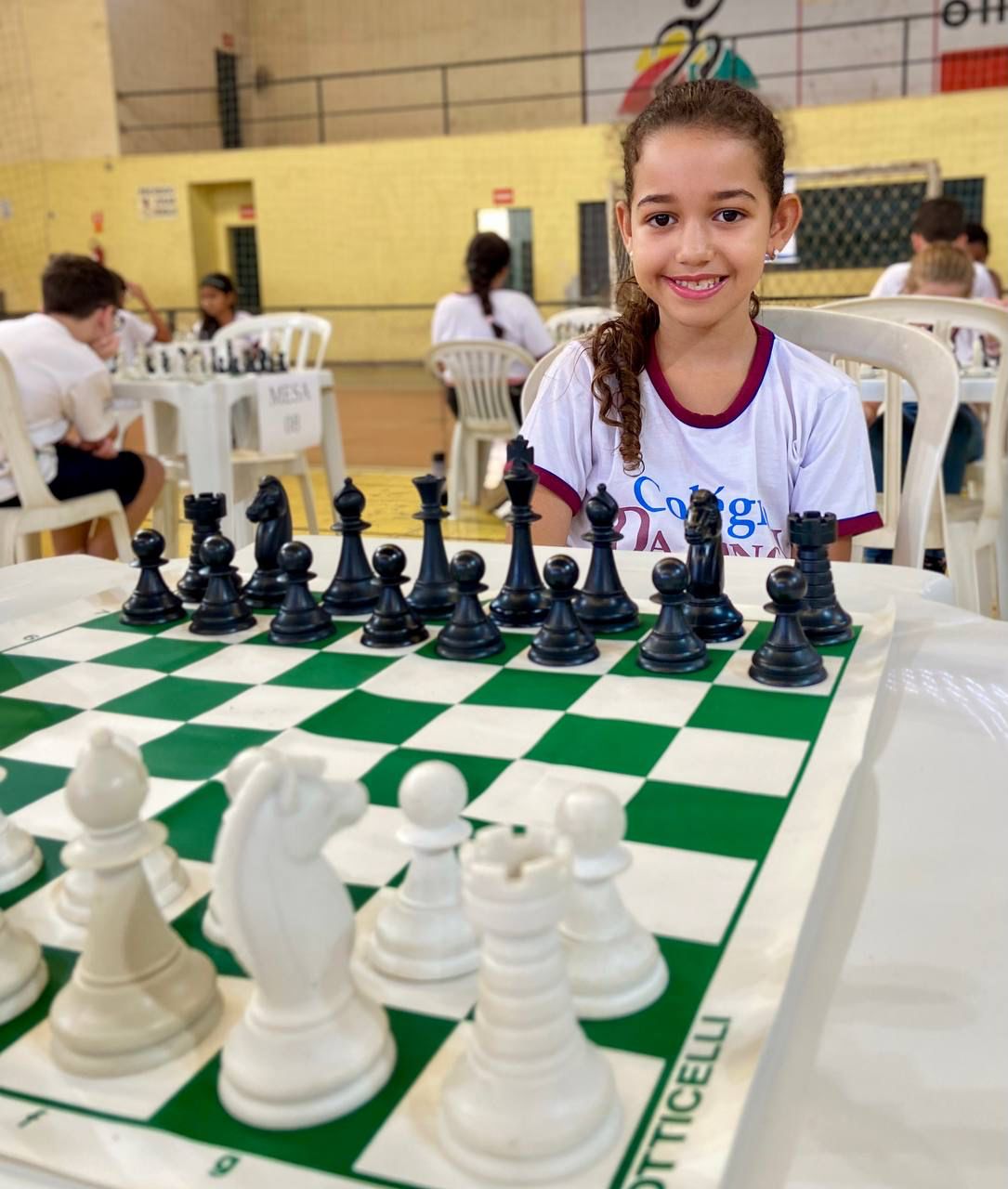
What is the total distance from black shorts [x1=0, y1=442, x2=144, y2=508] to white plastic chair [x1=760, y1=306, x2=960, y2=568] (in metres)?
2.22

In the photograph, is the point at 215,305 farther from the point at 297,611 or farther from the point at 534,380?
the point at 297,611

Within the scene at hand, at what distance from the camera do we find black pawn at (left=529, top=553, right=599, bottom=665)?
36.8 inches

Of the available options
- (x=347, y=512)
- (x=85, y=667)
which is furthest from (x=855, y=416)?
(x=85, y=667)

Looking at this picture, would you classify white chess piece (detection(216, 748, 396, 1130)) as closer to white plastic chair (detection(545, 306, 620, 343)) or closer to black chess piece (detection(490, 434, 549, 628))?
black chess piece (detection(490, 434, 549, 628))

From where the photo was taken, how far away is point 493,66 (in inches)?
490

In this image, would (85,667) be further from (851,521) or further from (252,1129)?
(851,521)

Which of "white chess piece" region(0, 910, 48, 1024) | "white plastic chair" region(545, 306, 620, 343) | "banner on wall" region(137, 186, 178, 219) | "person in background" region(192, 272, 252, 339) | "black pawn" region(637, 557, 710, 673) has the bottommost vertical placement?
"white chess piece" region(0, 910, 48, 1024)

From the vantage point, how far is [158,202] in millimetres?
12219

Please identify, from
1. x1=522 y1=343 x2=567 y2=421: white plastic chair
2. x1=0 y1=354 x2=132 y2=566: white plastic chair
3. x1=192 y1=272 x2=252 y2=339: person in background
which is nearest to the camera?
x1=522 y1=343 x2=567 y2=421: white plastic chair

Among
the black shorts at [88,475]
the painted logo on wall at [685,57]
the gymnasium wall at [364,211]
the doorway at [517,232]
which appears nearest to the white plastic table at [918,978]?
the black shorts at [88,475]

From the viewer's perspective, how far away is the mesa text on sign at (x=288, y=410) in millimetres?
4031

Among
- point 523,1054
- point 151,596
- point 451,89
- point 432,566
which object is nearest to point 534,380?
point 432,566

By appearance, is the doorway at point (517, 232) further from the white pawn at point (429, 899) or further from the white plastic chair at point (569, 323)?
the white pawn at point (429, 899)

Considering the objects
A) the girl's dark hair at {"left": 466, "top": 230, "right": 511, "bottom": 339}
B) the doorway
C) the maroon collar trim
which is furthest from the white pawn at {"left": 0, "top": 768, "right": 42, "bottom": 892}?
the doorway
